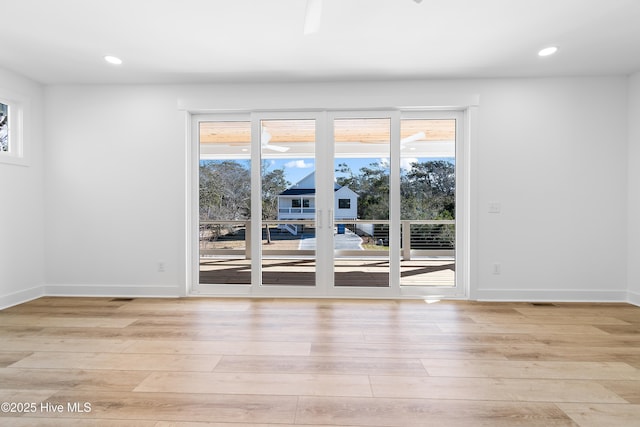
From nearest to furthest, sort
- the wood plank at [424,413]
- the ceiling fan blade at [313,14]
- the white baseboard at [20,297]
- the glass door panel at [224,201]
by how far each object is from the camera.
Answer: the wood plank at [424,413]
the ceiling fan blade at [313,14]
the white baseboard at [20,297]
the glass door panel at [224,201]

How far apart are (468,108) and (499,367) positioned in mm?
2833

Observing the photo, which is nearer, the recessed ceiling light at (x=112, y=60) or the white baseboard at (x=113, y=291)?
the recessed ceiling light at (x=112, y=60)

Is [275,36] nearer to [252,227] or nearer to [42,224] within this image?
[252,227]

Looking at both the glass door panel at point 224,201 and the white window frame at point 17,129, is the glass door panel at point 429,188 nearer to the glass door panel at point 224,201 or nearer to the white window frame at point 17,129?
the glass door panel at point 224,201

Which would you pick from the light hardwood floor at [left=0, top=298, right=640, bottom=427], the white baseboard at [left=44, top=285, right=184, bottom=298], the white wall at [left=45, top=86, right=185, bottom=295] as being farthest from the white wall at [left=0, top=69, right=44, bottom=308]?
the light hardwood floor at [left=0, top=298, right=640, bottom=427]

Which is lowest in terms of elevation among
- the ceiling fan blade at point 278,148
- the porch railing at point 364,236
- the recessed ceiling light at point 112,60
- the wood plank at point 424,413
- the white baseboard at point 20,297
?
the wood plank at point 424,413

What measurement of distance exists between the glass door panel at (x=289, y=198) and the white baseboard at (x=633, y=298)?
3539mm

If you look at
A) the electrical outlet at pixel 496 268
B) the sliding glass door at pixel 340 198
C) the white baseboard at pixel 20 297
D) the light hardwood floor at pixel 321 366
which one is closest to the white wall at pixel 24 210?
the white baseboard at pixel 20 297

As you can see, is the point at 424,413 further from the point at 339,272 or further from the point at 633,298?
the point at 633,298

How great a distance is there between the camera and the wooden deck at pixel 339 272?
4.07m

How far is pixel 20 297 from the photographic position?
150 inches

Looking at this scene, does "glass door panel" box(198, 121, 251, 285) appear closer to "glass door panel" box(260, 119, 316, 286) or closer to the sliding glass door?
the sliding glass door

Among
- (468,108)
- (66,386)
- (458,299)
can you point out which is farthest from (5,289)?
(468,108)

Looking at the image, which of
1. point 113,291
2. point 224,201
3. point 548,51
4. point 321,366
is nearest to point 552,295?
point 548,51
